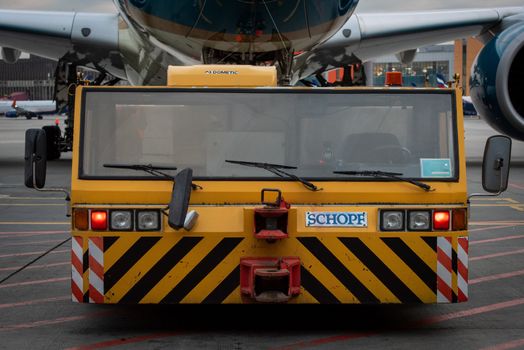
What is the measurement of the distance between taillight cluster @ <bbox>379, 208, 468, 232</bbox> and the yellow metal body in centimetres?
3

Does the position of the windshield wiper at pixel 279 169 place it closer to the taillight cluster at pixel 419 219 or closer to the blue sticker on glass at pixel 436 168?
the taillight cluster at pixel 419 219

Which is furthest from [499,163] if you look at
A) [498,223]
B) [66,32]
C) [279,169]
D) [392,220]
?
[66,32]

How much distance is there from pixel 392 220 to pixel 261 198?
0.81 m

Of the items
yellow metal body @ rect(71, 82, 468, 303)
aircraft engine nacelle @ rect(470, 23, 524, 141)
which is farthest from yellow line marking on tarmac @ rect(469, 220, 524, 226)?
yellow metal body @ rect(71, 82, 468, 303)

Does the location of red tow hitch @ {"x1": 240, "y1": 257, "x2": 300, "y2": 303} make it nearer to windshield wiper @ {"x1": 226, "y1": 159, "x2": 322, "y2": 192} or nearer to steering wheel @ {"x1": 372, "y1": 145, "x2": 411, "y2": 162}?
windshield wiper @ {"x1": 226, "y1": 159, "x2": 322, "y2": 192}

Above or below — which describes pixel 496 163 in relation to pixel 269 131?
below

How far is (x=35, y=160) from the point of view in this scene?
579 centimetres

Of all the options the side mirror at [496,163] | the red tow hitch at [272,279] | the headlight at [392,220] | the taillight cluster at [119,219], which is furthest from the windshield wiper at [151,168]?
the side mirror at [496,163]

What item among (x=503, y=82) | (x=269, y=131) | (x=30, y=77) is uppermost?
(x=30, y=77)

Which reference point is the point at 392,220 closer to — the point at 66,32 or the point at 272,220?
the point at 272,220

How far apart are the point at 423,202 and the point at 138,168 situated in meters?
1.76

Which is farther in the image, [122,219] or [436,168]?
[436,168]

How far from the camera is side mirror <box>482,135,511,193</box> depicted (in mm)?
5770

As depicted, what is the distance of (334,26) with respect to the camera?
13266 millimetres
